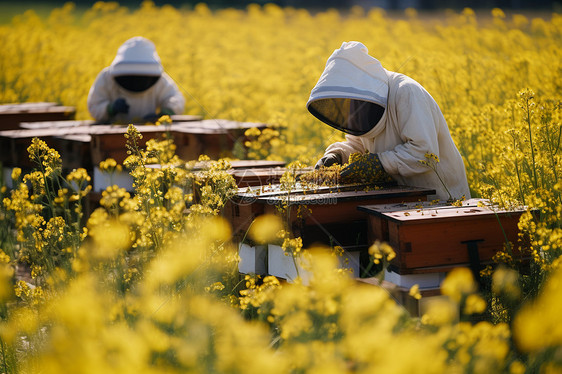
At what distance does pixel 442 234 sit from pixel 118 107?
4.66 m

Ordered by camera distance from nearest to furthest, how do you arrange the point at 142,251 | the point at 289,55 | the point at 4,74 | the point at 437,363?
1. the point at 437,363
2. the point at 142,251
3. the point at 4,74
4. the point at 289,55

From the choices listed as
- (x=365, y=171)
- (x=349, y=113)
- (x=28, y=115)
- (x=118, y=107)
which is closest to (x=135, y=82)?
(x=118, y=107)

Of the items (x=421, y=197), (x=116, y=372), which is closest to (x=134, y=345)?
(x=116, y=372)

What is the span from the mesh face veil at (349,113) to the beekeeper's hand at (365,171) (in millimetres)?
264

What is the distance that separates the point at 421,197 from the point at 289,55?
1222 centimetres

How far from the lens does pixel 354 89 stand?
161 inches

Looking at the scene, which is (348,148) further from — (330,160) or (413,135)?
(413,135)

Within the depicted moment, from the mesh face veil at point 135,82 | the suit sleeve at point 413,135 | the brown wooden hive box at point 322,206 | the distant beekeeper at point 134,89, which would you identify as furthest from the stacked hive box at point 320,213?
the mesh face veil at point 135,82

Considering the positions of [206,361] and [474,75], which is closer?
[206,361]

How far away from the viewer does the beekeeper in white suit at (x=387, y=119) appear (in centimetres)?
410

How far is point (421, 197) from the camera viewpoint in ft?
12.7

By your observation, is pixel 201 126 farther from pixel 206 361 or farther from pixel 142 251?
pixel 206 361

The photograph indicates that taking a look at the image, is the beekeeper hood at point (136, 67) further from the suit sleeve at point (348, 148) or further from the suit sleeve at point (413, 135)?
the suit sleeve at point (413, 135)

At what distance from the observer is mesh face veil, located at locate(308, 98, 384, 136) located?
14.0ft
